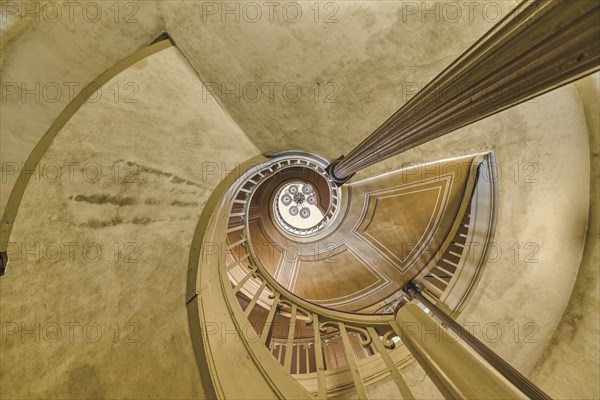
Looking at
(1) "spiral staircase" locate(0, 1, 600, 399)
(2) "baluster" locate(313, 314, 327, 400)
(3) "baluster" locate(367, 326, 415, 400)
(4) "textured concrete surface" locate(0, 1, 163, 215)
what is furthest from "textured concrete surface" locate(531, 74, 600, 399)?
(4) "textured concrete surface" locate(0, 1, 163, 215)

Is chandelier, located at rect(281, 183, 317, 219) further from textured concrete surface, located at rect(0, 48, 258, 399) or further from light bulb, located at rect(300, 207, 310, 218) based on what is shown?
textured concrete surface, located at rect(0, 48, 258, 399)

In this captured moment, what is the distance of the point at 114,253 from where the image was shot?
209 cm

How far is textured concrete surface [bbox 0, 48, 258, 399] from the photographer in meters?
1.53

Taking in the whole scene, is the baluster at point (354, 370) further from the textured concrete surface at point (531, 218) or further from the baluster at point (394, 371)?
the textured concrete surface at point (531, 218)

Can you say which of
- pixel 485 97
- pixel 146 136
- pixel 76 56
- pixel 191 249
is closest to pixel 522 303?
pixel 485 97

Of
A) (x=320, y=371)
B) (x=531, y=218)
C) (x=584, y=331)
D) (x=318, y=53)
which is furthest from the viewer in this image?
(x=531, y=218)


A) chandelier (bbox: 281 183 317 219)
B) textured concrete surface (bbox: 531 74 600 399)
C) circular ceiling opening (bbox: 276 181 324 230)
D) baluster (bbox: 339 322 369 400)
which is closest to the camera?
baluster (bbox: 339 322 369 400)

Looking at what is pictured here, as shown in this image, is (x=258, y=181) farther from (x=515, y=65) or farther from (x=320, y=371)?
(x=515, y=65)

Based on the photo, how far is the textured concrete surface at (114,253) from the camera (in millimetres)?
1525

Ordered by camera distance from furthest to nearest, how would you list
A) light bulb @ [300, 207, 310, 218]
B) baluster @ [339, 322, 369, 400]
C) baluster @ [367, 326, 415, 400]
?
light bulb @ [300, 207, 310, 218]
baluster @ [339, 322, 369, 400]
baluster @ [367, 326, 415, 400]

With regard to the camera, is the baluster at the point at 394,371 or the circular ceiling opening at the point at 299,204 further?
the circular ceiling opening at the point at 299,204

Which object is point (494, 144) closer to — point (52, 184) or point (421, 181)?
point (421, 181)

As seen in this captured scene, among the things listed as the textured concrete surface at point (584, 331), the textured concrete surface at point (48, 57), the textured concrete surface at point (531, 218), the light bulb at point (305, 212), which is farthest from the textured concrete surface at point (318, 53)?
the light bulb at point (305, 212)

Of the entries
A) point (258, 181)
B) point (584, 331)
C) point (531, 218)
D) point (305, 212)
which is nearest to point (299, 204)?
point (305, 212)
